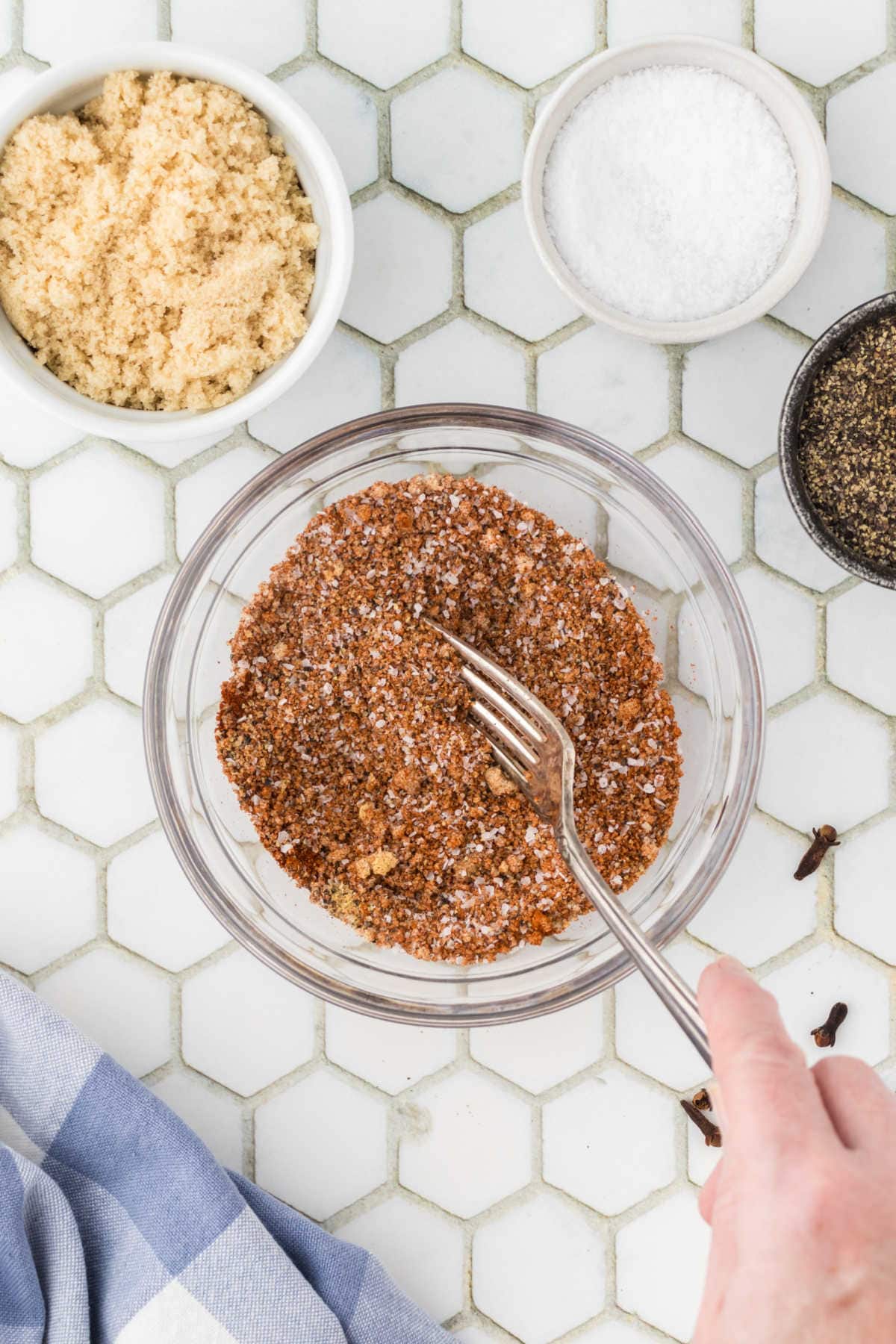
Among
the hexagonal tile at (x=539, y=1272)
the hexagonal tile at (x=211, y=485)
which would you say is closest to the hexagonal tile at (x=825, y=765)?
the hexagonal tile at (x=539, y=1272)

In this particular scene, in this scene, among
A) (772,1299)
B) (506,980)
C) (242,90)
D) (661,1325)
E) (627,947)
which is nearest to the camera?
(772,1299)

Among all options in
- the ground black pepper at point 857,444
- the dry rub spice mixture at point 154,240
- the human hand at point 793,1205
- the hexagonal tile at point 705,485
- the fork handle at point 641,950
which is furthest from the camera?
the hexagonal tile at point 705,485

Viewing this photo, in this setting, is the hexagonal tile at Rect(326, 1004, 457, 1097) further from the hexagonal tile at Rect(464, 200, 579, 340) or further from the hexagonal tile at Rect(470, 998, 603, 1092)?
the hexagonal tile at Rect(464, 200, 579, 340)

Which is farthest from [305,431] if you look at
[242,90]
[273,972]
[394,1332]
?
[394,1332]

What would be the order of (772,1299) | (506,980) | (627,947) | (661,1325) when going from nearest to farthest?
(772,1299)
(627,947)
(506,980)
(661,1325)

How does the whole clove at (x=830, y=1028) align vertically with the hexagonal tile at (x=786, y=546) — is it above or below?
below

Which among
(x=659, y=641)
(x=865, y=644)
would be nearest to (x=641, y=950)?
(x=659, y=641)

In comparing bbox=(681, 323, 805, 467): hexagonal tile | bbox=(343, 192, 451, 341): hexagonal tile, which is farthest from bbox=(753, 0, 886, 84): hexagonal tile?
bbox=(343, 192, 451, 341): hexagonal tile

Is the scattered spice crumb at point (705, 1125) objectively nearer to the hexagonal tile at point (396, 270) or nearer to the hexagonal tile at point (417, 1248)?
the hexagonal tile at point (417, 1248)

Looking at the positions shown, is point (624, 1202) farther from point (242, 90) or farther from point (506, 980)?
point (242, 90)
